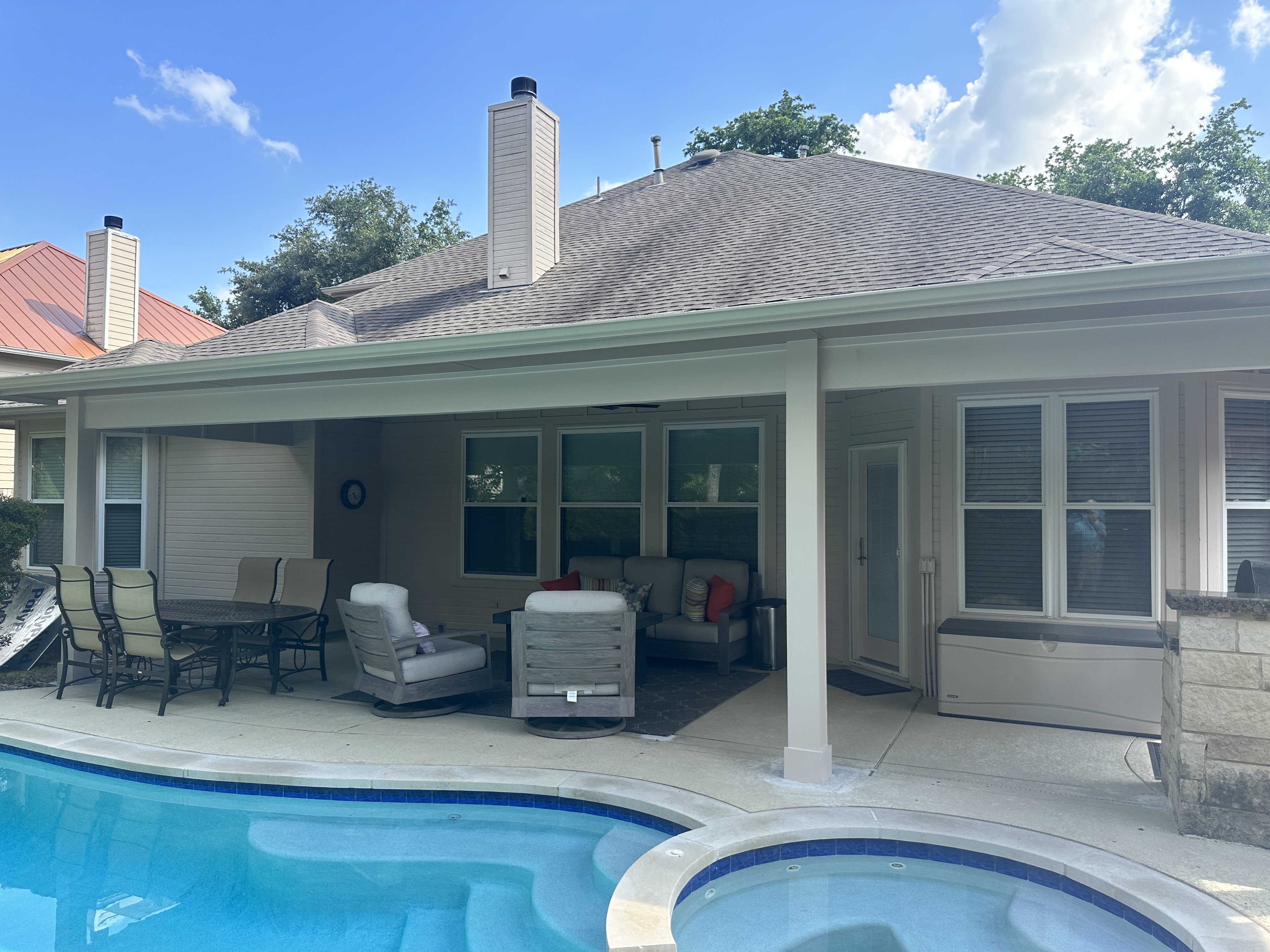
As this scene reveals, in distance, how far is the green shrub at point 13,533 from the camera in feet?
26.6

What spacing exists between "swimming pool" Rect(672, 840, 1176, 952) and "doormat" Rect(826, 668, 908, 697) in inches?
121

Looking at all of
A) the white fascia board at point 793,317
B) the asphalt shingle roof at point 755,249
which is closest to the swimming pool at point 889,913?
the white fascia board at point 793,317

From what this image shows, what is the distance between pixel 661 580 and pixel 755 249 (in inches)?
133

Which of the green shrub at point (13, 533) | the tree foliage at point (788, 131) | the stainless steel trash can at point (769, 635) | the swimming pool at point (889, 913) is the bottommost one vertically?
the swimming pool at point (889, 913)

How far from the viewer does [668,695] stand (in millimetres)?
7051

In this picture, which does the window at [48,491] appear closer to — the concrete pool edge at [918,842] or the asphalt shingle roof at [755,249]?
the asphalt shingle roof at [755,249]

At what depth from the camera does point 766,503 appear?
28.5 ft

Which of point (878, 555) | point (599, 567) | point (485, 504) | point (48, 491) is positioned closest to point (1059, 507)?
point (878, 555)

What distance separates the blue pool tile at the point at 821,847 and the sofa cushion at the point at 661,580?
4.51 meters

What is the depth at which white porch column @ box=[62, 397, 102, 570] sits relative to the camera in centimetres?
784

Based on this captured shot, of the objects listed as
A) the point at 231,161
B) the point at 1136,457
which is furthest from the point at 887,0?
the point at 231,161

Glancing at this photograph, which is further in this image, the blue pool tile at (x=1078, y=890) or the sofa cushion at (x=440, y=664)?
the sofa cushion at (x=440, y=664)

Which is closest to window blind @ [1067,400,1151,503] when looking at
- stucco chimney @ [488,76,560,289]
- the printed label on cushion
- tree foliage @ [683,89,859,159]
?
the printed label on cushion

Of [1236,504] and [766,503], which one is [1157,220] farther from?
[766,503]
